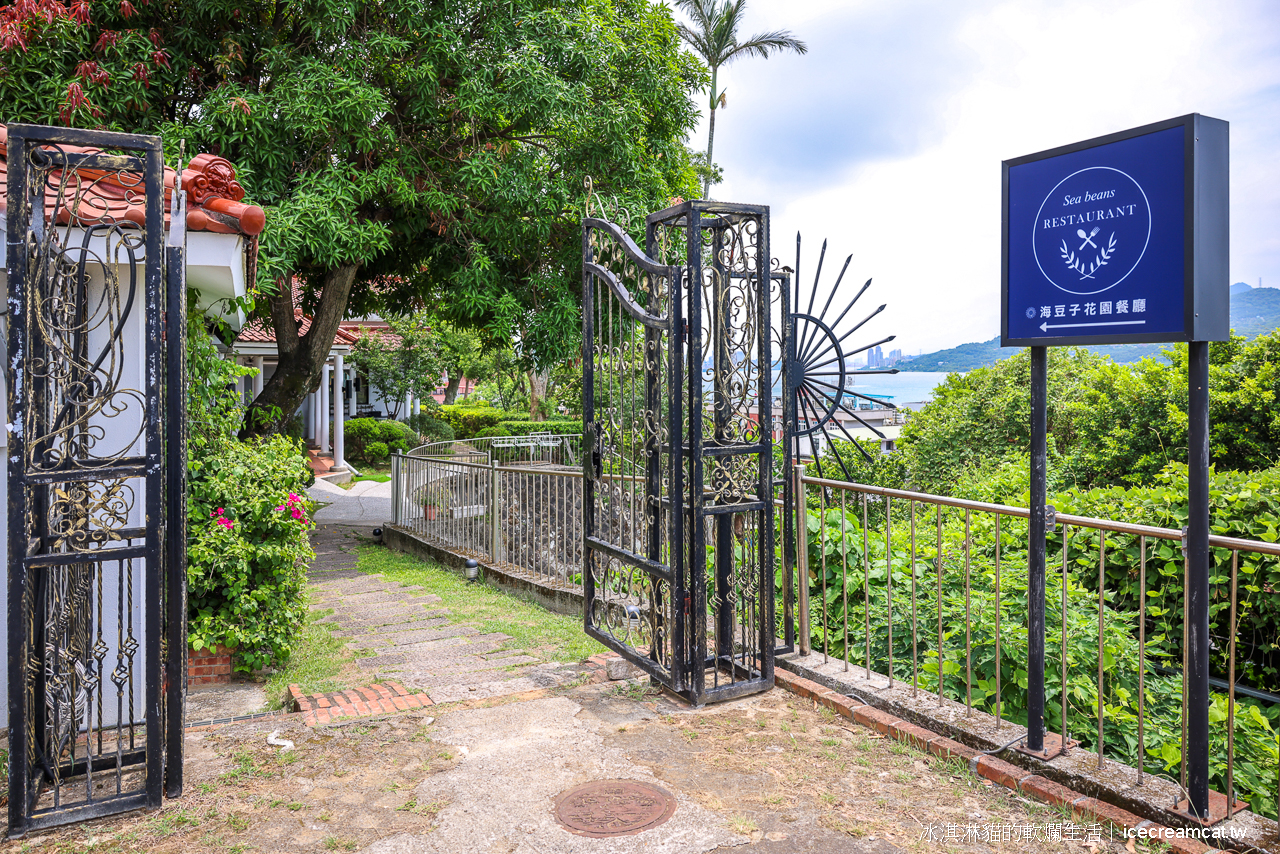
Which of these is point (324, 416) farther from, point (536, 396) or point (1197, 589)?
point (1197, 589)

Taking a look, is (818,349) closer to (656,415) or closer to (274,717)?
(656,415)

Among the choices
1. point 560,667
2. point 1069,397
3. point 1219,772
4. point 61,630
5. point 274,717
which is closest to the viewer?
point 61,630

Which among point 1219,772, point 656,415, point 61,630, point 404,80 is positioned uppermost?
point 404,80

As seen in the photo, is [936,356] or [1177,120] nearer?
[1177,120]

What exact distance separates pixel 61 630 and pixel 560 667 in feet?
9.01

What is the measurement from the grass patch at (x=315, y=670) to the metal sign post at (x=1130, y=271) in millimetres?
3858

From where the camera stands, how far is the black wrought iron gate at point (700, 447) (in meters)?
4.27

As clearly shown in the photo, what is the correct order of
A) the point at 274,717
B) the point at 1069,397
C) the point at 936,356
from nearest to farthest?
the point at 274,717 < the point at 1069,397 < the point at 936,356

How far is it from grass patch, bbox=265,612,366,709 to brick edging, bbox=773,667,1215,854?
2.68 meters

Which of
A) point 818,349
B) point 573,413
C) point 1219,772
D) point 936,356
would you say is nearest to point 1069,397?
point 936,356

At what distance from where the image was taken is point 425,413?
1121 inches

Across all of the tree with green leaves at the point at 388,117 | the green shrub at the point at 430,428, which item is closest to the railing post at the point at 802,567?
the tree with green leaves at the point at 388,117

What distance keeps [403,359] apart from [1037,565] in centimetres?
2450

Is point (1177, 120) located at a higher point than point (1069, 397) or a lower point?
higher
